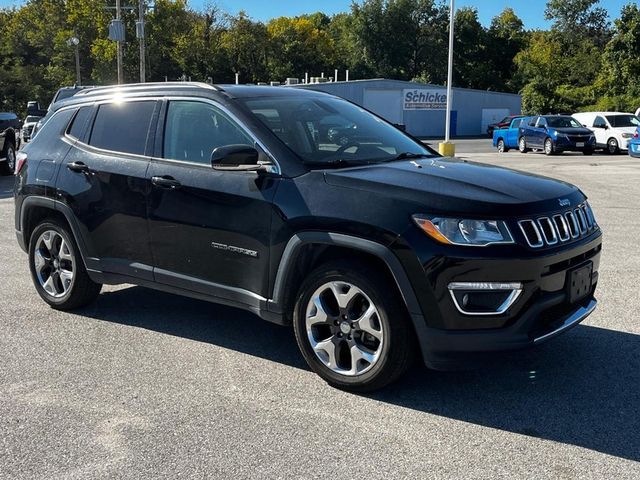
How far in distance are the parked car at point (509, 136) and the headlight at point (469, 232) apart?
26.1m

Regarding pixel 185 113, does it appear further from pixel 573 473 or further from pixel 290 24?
pixel 290 24

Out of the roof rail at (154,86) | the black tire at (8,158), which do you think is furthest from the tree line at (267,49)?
the roof rail at (154,86)

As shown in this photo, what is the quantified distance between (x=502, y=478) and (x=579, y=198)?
1.95 metres

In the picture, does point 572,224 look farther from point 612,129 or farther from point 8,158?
point 612,129

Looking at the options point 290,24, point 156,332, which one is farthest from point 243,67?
point 156,332

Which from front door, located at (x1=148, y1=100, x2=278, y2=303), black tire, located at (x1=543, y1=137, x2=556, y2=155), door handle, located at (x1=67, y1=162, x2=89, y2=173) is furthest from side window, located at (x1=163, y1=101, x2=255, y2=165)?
black tire, located at (x1=543, y1=137, x2=556, y2=155)

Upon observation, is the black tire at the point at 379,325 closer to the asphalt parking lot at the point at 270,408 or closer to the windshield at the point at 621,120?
the asphalt parking lot at the point at 270,408

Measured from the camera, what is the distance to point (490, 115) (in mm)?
52188

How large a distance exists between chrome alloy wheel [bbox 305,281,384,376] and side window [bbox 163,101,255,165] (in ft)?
3.89

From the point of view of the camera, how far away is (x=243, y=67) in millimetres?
74438

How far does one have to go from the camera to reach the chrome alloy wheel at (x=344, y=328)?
3.99m

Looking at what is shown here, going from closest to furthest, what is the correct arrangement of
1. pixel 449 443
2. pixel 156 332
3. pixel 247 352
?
pixel 449 443, pixel 247 352, pixel 156 332

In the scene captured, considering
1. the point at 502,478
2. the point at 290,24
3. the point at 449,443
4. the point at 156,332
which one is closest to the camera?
the point at 502,478

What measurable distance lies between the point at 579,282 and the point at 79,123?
158 inches
